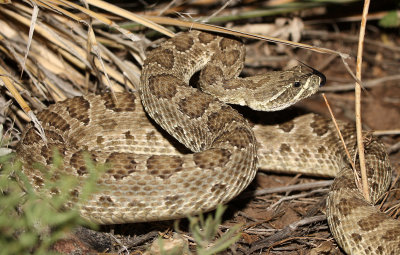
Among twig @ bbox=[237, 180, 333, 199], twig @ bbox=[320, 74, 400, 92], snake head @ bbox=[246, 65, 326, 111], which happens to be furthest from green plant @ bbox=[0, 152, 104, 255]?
twig @ bbox=[320, 74, 400, 92]

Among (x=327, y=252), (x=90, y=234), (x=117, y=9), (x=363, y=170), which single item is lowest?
(x=327, y=252)

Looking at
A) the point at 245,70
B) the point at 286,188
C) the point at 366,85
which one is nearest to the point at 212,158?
the point at 286,188

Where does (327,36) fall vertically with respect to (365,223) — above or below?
above

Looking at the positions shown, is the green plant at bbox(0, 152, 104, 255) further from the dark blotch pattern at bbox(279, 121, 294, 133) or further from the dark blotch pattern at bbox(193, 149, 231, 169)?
the dark blotch pattern at bbox(279, 121, 294, 133)

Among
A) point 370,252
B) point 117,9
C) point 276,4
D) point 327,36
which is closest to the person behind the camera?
point 370,252

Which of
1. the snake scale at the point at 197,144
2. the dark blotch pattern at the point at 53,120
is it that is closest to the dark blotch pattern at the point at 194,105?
the snake scale at the point at 197,144

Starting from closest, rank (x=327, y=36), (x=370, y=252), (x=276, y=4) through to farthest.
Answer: (x=370, y=252), (x=276, y=4), (x=327, y=36)

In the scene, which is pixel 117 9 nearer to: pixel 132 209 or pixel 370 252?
pixel 132 209

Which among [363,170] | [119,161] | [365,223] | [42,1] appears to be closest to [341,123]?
[363,170]
